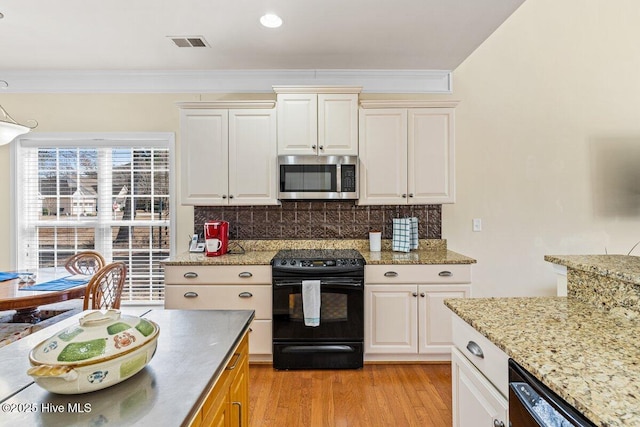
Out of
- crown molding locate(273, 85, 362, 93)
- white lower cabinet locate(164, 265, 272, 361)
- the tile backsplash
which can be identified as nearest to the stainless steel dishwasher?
white lower cabinet locate(164, 265, 272, 361)

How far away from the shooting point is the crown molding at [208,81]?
129 inches

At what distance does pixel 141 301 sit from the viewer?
11.2 feet

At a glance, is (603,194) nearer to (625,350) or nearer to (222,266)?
(625,350)

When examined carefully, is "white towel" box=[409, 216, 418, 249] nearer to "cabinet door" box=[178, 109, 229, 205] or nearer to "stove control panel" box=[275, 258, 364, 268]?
"stove control panel" box=[275, 258, 364, 268]

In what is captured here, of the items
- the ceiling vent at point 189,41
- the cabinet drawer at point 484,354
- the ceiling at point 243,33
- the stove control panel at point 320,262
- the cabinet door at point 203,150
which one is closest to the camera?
the cabinet drawer at point 484,354

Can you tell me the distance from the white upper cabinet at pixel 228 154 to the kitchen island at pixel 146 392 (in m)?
1.93

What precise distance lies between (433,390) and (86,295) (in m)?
2.50

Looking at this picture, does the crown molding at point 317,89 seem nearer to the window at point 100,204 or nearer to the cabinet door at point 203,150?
the cabinet door at point 203,150

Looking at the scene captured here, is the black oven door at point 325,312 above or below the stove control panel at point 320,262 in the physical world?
below

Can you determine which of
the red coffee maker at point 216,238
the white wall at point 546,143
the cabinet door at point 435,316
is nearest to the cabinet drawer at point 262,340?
the red coffee maker at point 216,238

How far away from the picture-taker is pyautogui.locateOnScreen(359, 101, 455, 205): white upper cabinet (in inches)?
118

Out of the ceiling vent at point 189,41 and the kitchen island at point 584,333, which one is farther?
the ceiling vent at point 189,41

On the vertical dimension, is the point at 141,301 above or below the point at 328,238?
below

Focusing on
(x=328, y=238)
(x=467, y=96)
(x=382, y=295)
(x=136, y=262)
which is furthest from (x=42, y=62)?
(x=467, y=96)
